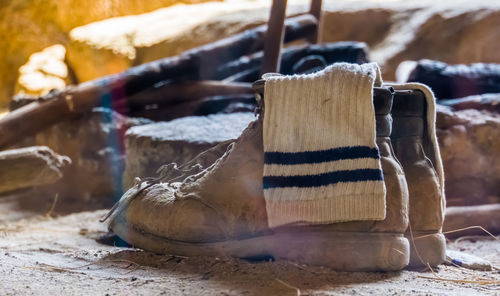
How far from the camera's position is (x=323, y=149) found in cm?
131

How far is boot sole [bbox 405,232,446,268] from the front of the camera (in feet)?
4.74

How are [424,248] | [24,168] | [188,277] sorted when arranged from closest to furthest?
[188,277]
[424,248]
[24,168]

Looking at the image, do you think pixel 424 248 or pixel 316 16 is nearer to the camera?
pixel 424 248

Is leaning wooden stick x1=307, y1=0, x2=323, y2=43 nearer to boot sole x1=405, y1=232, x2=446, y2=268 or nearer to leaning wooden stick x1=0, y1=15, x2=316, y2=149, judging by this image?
leaning wooden stick x1=0, y1=15, x2=316, y2=149

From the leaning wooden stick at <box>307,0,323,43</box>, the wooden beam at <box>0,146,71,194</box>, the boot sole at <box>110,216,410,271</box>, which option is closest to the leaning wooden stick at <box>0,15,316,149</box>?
the wooden beam at <box>0,146,71,194</box>

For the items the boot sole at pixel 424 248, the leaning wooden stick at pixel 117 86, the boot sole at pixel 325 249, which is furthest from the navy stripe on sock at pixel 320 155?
the leaning wooden stick at pixel 117 86

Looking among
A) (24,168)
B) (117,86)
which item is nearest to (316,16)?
(117,86)

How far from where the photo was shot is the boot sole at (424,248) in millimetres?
1444

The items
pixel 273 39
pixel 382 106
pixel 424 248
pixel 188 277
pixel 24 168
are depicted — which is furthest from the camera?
pixel 273 39

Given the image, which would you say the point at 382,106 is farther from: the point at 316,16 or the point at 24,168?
the point at 316,16

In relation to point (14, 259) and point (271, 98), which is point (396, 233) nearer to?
point (271, 98)

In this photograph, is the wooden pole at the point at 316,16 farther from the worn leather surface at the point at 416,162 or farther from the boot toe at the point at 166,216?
the boot toe at the point at 166,216

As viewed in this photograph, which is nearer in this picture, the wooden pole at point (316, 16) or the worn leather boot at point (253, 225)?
the worn leather boot at point (253, 225)

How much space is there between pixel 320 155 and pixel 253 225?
244 mm
